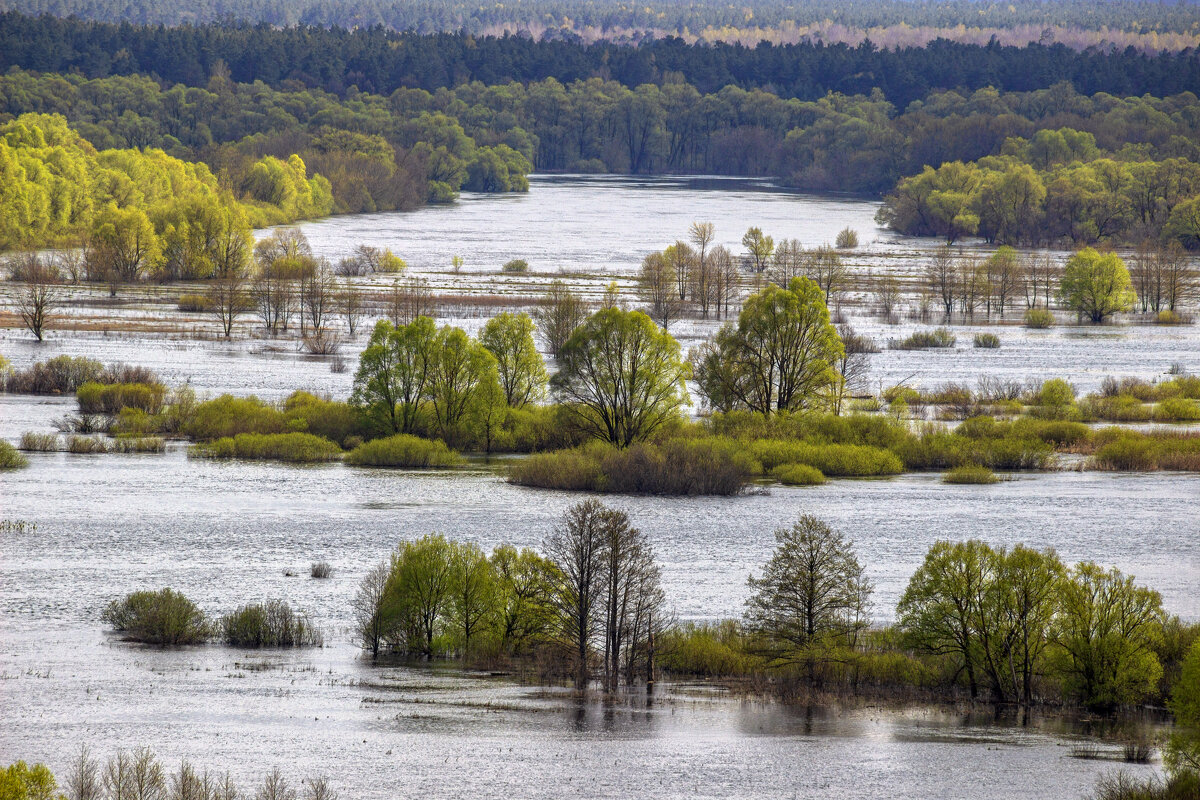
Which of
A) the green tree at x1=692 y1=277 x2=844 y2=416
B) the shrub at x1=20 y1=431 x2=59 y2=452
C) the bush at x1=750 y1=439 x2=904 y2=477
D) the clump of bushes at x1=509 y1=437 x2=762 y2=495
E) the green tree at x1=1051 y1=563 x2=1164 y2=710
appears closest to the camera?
the green tree at x1=1051 y1=563 x2=1164 y2=710

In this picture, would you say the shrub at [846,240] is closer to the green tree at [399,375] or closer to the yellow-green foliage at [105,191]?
the yellow-green foliage at [105,191]

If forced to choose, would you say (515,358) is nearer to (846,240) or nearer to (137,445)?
(137,445)

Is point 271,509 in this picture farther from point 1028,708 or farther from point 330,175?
point 330,175

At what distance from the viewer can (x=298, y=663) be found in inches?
1225

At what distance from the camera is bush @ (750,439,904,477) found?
53.3m

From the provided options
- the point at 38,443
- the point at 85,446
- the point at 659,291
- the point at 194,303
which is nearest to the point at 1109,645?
the point at 85,446

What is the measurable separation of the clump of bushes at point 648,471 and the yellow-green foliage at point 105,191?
5284cm

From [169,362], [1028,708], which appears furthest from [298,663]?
[169,362]

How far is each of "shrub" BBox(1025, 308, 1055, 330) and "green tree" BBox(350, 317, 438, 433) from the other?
45.1 m

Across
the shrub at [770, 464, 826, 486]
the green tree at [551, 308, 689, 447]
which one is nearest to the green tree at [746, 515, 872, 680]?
the shrub at [770, 464, 826, 486]

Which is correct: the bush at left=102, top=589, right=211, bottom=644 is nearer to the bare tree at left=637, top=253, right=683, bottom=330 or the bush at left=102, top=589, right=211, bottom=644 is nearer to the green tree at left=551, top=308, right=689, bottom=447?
the green tree at left=551, top=308, right=689, bottom=447

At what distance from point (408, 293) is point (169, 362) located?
2088 centimetres

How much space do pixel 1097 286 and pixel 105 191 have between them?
7651 cm

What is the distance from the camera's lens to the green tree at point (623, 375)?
53.6 m
